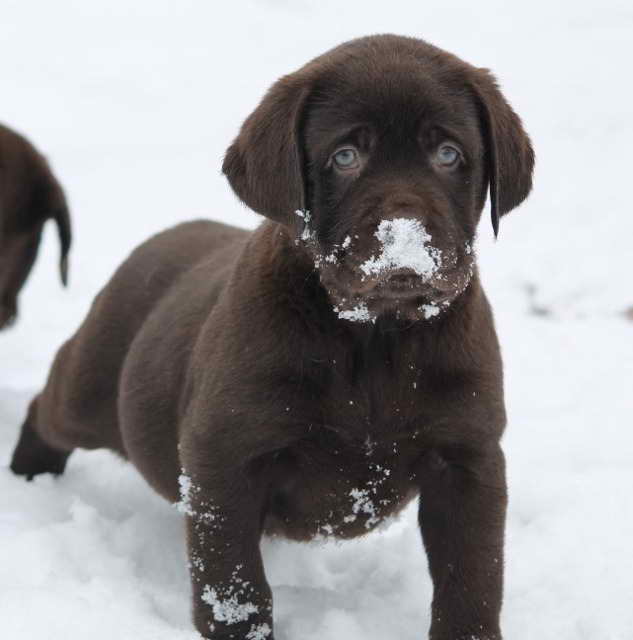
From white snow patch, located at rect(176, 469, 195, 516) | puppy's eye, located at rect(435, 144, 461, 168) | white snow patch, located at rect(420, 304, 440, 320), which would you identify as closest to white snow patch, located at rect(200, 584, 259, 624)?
white snow patch, located at rect(176, 469, 195, 516)

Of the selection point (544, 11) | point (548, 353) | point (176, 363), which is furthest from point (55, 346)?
point (544, 11)

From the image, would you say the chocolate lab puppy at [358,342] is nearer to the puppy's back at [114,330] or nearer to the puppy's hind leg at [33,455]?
the puppy's back at [114,330]

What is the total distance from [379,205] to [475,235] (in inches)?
15.6

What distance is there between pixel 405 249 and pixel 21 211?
146 inches

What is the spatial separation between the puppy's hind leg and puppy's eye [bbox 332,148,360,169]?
7.57 feet

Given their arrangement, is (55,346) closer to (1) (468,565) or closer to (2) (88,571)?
(2) (88,571)

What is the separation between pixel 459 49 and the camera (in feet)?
42.5

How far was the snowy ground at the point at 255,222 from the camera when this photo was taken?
4.25 metres

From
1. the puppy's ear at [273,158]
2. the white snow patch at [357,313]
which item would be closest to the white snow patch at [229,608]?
the white snow patch at [357,313]

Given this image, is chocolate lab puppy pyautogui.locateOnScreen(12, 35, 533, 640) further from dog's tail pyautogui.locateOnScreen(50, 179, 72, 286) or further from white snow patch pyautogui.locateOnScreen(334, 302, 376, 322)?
dog's tail pyautogui.locateOnScreen(50, 179, 72, 286)

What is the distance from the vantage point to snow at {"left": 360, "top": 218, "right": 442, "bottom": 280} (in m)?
3.05

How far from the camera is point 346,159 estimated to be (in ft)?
10.9

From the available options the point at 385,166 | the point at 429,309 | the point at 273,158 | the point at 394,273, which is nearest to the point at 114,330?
the point at 273,158

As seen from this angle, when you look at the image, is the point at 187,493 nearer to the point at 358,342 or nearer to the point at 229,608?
the point at 229,608
